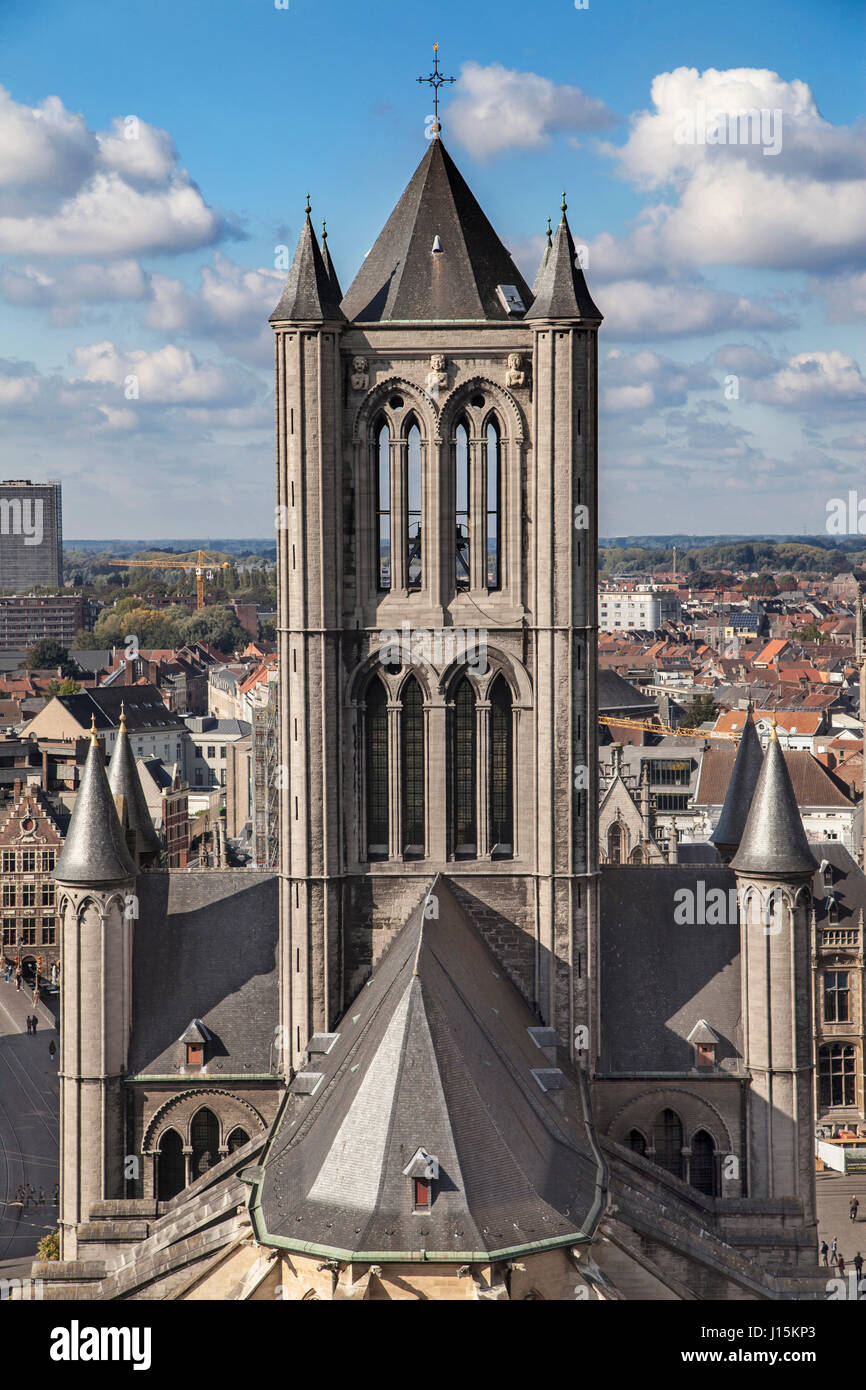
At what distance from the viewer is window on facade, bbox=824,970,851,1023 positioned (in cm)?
7506

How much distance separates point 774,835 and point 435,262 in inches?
672

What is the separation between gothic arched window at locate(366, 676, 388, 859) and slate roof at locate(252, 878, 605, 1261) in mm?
8072

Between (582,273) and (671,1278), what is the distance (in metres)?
23.9

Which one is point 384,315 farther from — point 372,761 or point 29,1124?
point 29,1124

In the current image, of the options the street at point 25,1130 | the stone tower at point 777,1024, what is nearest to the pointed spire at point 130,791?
the street at point 25,1130

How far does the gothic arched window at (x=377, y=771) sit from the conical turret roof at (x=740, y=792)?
39.1 feet

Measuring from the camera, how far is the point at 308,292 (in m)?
42.5

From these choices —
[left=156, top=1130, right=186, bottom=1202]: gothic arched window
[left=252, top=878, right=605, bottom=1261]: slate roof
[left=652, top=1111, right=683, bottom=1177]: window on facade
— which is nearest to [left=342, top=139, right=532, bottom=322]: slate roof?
[left=252, top=878, right=605, bottom=1261]: slate roof

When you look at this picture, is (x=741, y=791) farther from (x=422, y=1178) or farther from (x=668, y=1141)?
(x=422, y=1178)

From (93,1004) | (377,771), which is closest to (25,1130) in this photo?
(93,1004)

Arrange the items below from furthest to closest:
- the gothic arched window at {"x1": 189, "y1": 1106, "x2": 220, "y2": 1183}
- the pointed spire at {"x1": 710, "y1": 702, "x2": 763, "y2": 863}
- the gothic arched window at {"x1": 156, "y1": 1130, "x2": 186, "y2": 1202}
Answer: the pointed spire at {"x1": 710, "y1": 702, "x2": 763, "y2": 863} < the gothic arched window at {"x1": 189, "y1": 1106, "x2": 220, "y2": 1183} < the gothic arched window at {"x1": 156, "y1": 1130, "x2": 186, "y2": 1202}

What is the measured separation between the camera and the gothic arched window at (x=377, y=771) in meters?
44.2

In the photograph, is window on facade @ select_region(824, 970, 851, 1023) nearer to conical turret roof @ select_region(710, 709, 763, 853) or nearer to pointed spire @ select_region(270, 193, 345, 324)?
conical turret roof @ select_region(710, 709, 763, 853)

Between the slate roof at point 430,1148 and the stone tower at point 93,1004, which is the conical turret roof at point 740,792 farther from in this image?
the stone tower at point 93,1004
